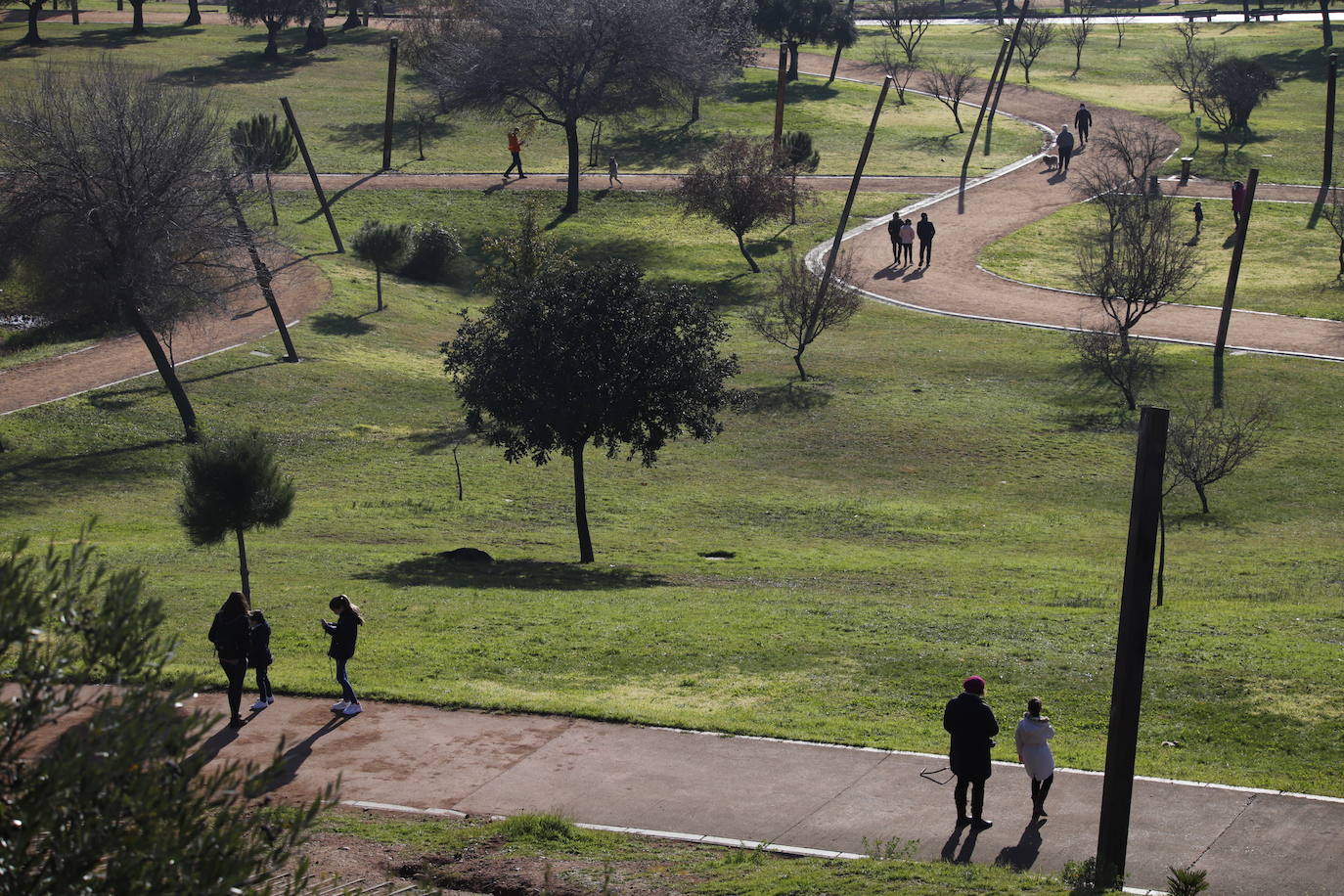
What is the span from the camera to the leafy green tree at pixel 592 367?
24.7 m

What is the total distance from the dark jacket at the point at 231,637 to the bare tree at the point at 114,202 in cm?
1840

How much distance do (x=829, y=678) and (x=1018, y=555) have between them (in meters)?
10.1

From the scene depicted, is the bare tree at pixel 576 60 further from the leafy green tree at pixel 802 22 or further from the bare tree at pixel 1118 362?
the leafy green tree at pixel 802 22

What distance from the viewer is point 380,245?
45.5 meters

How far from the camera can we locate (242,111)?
6400 centimetres

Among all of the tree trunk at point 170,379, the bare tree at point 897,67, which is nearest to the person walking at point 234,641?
the tree trunk at point 170,379

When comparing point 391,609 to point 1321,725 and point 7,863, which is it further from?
point 7,863

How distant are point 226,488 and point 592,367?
24.0ft

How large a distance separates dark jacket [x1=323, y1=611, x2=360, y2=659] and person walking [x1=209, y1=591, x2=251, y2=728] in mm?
890

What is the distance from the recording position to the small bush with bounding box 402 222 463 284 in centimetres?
4959

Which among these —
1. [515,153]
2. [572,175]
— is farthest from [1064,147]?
[515,153]

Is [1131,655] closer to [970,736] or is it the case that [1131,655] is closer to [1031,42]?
[970,736]

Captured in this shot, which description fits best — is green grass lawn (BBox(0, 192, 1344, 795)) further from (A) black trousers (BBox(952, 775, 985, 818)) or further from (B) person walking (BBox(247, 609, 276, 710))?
(A) black trousers (BBox(952, 775, 985, 818))

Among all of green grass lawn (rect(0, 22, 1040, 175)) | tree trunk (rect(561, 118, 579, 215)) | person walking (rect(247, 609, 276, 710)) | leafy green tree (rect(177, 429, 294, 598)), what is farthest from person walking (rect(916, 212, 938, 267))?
person walking (rect(247, 609, 276, 710))
